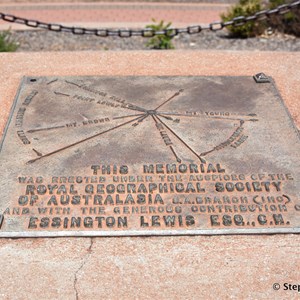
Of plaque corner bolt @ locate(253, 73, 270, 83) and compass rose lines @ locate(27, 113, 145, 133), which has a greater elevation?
plaque corner bolt @ locate(253, 73, 270, 83)

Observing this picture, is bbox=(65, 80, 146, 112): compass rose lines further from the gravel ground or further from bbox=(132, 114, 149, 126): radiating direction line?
the gravel ground

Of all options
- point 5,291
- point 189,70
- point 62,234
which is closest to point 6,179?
point 62,234

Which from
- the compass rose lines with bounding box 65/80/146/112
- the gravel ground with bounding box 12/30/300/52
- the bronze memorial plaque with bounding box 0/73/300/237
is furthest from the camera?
the gravel ground with bounding box 12/30/300/52

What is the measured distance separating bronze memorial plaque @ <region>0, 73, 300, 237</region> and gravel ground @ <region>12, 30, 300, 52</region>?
9.20 ft

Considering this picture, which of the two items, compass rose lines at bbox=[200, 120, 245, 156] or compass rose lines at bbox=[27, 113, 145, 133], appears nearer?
compass rose lines at bbox=[200, 120, 245, 156]

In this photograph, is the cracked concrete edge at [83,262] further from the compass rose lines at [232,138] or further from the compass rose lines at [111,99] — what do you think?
the compass rose lines at [111,99]

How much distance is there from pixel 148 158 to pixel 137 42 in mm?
4202

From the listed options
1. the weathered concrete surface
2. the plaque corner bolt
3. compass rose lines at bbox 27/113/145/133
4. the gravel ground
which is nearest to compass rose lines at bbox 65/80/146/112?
compass rose lines at bbox 27/113/145/133

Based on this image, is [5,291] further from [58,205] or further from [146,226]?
[146,226]

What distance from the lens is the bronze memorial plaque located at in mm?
2900

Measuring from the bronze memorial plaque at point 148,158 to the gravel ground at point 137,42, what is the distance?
280cm

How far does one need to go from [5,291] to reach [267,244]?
1354mm

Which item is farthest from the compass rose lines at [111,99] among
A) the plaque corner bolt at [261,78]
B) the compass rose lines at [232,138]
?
the plaque corner bolt at [261,78]

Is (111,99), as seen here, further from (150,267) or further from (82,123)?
(150,267)
